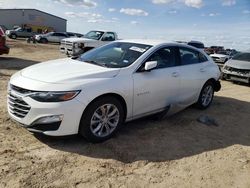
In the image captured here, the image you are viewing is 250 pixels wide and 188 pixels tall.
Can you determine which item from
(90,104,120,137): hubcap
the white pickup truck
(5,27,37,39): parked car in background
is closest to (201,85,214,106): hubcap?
(90,104,120,137): hubcap

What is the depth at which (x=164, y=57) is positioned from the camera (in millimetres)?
6164

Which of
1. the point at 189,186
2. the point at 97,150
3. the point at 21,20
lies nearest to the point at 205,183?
the point at 189,186

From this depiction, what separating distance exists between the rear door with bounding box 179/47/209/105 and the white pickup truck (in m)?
9.79

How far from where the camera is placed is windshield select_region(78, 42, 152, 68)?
5.53m

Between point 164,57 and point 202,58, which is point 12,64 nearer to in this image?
point 202,58

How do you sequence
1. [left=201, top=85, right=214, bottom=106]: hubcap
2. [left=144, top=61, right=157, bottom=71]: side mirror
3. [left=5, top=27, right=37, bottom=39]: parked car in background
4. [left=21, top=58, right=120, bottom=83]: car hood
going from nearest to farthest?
1. [left=21, top=58, right=120, bottom=83]: car hood
2. [left=144, top=61, right=157, bottom=71]: side mirror
3. [left=201, top=85, right=214, bottom=106]: hubcap
4. [left=5, top=27, right=37, bottom=39]: parked car in background

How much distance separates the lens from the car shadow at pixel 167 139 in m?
4.74

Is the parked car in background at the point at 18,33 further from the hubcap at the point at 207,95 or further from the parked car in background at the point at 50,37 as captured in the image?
the hubcap at the point at 207,95

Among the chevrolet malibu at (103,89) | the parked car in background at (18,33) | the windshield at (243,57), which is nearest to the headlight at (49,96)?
the chevrolet malibu at (103,89)

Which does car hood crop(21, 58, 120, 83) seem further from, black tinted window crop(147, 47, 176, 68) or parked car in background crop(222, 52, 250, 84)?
parked car in background crop(222, 52, 250, 84)

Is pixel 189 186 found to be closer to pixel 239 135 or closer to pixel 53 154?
pixel 53 154

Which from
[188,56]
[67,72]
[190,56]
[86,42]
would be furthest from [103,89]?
[86,42]

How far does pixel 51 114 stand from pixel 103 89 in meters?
0.86

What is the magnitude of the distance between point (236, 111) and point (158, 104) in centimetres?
291
